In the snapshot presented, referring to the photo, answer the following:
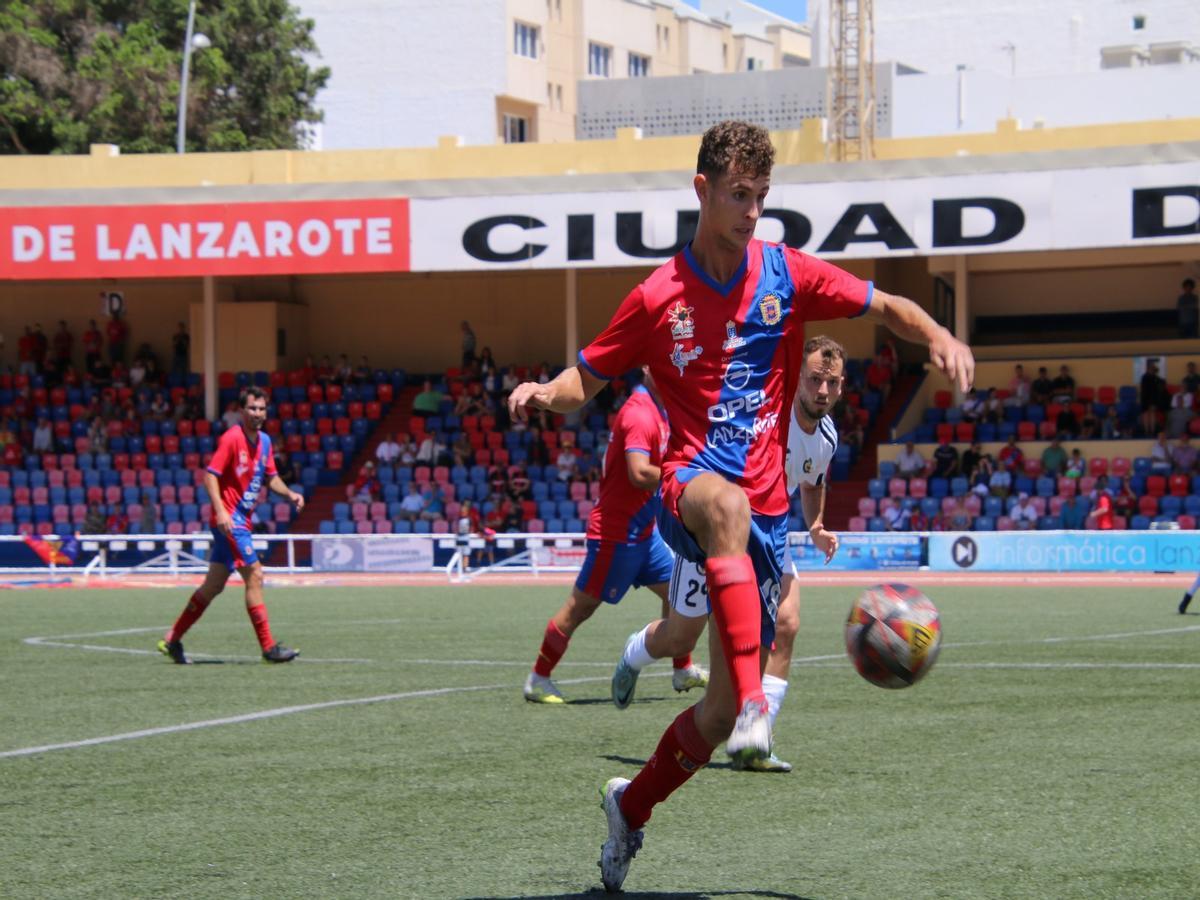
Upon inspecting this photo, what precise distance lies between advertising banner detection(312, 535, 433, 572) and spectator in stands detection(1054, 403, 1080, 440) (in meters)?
11.0

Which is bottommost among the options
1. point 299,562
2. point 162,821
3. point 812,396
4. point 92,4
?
point 299,562

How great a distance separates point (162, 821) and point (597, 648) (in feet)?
26.5

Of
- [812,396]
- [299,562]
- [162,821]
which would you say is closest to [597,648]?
[812,396]

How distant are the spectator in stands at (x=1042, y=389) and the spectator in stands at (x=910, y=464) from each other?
281 centimetres

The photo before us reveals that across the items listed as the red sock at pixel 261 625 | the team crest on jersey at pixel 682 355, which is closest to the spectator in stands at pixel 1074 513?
the red sock at pixel 261 625

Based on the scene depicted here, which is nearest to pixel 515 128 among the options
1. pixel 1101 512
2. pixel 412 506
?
pixel 412 506

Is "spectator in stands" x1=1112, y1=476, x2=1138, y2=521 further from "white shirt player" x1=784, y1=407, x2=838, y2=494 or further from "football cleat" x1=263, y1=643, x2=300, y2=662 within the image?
"white shirt player" x1=784, y1=407, x2=838, y2=494

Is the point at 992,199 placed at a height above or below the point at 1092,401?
above

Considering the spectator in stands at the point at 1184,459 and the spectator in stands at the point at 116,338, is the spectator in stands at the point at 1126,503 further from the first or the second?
the spectator in stands at the point at 116,338

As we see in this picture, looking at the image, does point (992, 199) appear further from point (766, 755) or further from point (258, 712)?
point (766, 755)

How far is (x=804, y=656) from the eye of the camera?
43.9 ft

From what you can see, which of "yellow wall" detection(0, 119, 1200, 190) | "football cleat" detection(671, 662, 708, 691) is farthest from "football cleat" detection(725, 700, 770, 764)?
"yellow wall" detection(0, 119, 1200, 190)

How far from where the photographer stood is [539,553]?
26844 mm

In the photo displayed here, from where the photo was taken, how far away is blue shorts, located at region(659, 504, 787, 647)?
18.1 ft
